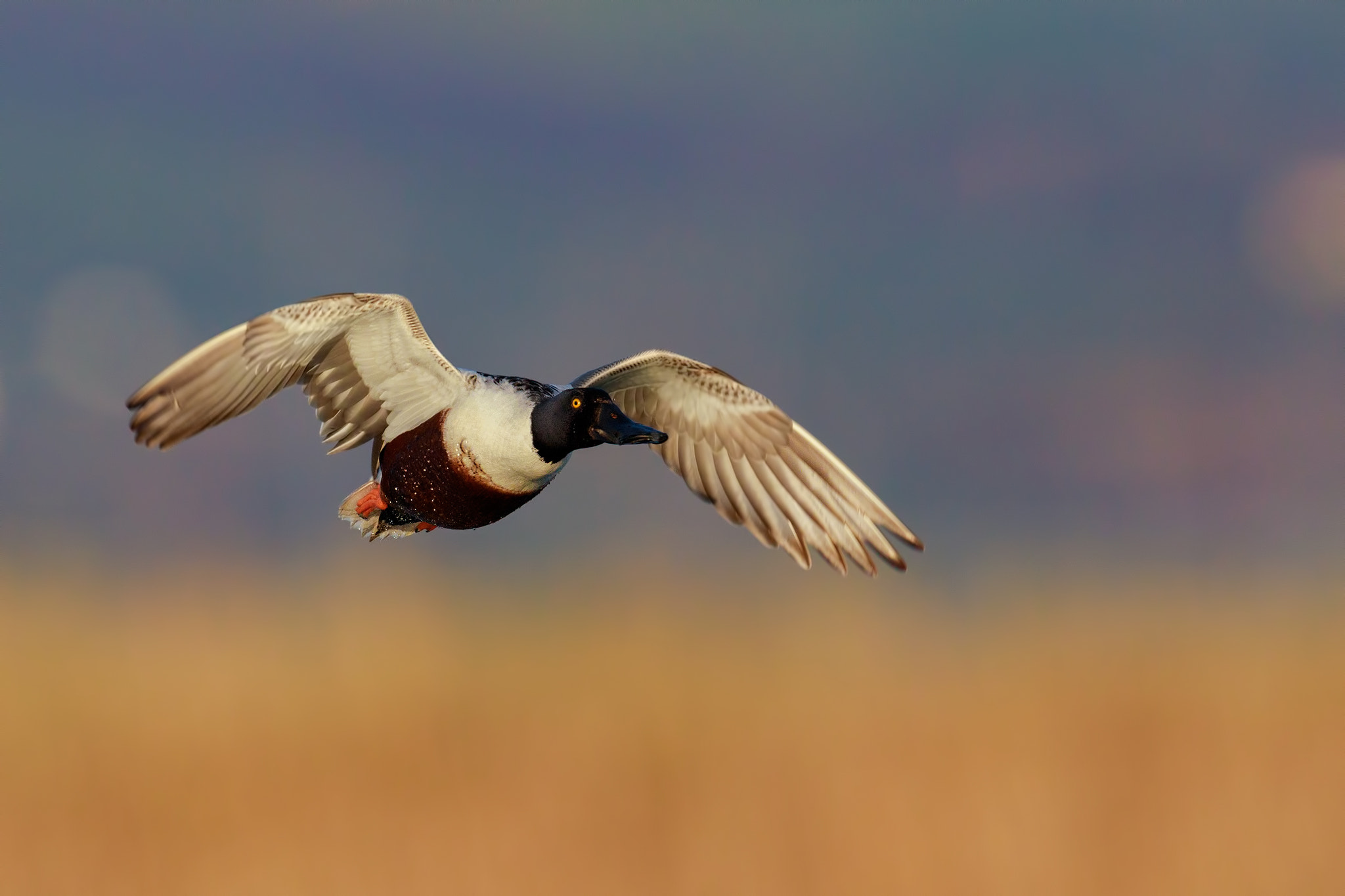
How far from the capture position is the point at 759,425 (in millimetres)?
5984

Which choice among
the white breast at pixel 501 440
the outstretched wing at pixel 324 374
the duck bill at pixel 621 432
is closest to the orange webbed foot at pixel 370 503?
the outstretched wing at pixel 324 374

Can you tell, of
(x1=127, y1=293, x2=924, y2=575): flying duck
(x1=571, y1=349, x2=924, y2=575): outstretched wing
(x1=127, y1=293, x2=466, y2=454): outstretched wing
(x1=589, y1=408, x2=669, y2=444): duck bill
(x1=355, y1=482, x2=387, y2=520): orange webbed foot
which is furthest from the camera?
(x1=571, y1=349, x2=924, y2=575): outstretched wing

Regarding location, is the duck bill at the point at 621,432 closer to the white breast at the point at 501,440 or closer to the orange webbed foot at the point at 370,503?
the white breast at the point at 501,440

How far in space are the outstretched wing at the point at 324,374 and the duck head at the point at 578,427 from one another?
683 millimetres

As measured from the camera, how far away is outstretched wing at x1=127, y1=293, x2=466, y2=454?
4.94m

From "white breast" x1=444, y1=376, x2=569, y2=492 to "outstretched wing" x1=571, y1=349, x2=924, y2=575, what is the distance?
0.65m

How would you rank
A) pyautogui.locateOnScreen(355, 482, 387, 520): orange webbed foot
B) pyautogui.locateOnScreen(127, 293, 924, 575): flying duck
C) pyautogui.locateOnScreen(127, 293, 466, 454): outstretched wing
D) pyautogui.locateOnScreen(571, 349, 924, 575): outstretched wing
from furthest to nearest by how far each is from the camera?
pyautogui.locateOnScreen(571, 349, 924, 575): outstretched wing
pyautogui.locateOnScreen(355, 482, 387, 520): orange webbed foot
pyautogui.locateOnScreen(127, 293, 466, 454): outstretched wing
pyautogui.locateOnScreen(127, 293, 924, 575): flying duck

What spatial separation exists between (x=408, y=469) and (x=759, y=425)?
1.98m

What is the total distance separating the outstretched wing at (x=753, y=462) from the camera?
217 inches

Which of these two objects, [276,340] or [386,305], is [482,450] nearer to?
[386,305]

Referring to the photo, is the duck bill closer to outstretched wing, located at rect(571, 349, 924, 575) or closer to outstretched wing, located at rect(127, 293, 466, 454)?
outstretched wing, located at rect(571, 349, 924, 575)

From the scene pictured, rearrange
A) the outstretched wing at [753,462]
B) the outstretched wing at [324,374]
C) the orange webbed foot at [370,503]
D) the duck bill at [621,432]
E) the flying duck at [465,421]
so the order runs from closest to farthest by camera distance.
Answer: the duck bill at [621,432] → the flying duck at [465,421] → the outstretched wing at [324,374] → the orange webbed foot at [370,503] → the outstretched wing at [753,462]

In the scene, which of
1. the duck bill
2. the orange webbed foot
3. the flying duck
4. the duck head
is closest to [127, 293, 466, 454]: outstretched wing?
the flying duck

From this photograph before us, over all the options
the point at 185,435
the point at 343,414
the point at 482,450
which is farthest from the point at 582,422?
the point at 185,435
